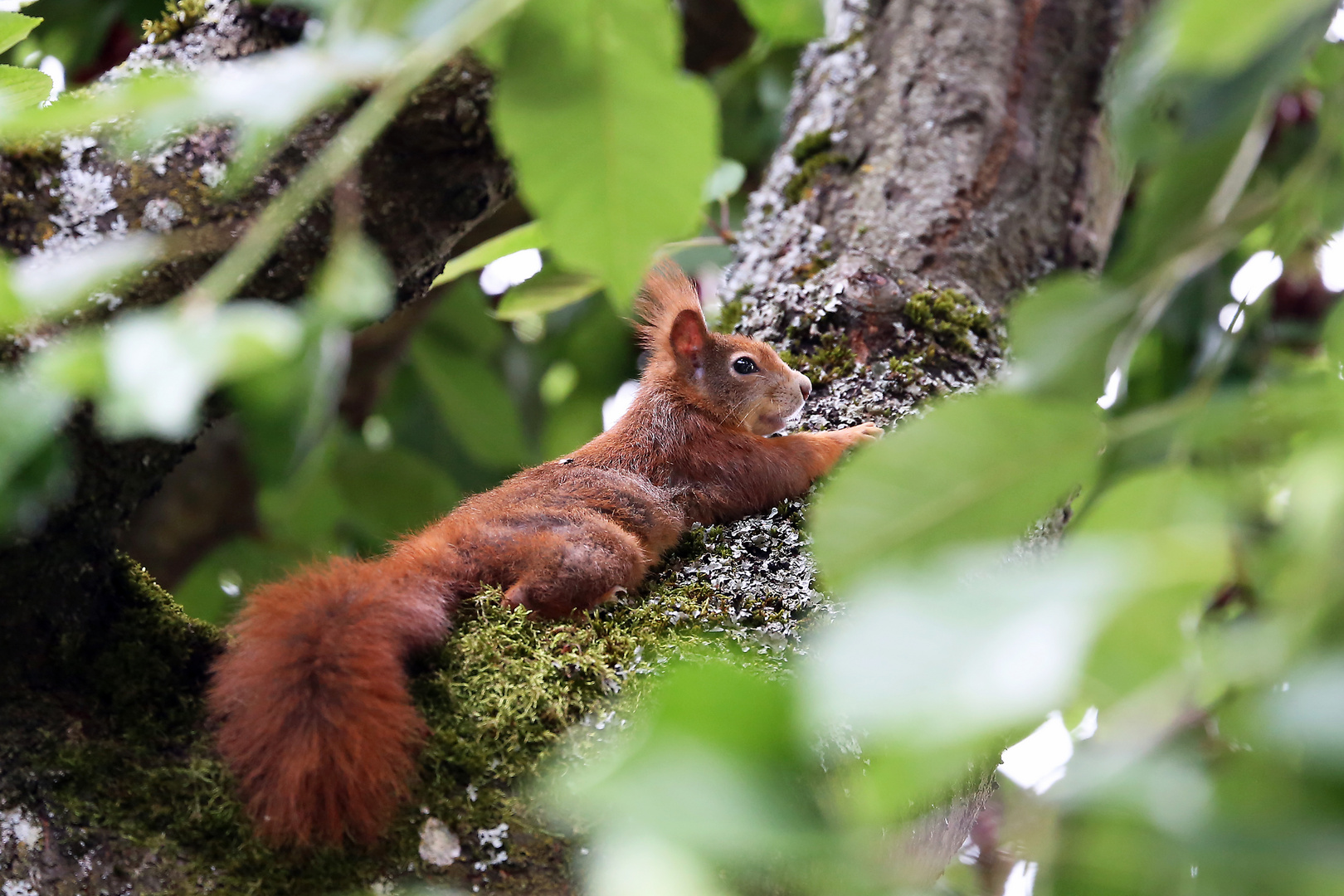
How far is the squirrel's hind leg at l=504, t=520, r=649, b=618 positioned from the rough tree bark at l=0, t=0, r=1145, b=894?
10cm

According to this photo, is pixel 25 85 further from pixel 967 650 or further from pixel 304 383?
pixel 967 650

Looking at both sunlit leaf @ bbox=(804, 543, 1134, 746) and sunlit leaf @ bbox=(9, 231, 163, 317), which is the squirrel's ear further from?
sunlit leaf @ bbox=(804, 543, 1134, 746)

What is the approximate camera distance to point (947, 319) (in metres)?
2.41

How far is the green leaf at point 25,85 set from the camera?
1126 millimetres

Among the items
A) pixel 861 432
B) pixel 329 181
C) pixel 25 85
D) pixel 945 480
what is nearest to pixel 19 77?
pixel 25 85

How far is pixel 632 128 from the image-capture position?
0.74 m

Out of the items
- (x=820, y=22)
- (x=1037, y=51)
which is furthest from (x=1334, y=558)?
(x=1037, y=51)

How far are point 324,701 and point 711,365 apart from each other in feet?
5.41

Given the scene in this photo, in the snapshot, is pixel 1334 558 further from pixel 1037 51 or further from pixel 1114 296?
pixel 1037 51

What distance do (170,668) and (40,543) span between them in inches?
10.4

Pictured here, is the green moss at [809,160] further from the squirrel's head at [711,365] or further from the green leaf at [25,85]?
the green leaf at [25,85]

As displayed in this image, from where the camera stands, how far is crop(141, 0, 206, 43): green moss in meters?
1.91

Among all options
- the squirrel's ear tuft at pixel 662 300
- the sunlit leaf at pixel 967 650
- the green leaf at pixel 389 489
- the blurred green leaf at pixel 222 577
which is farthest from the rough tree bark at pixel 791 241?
the blurred green leaf at pixel 222 577

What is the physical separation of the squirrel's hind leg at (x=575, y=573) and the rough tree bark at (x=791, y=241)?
0.10 m
